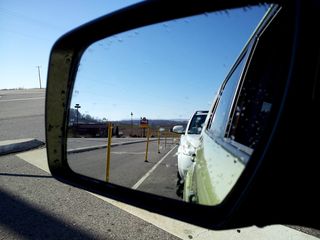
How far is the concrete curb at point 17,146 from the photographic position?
11384 millimetres

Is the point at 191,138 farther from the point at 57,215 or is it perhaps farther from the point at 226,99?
the point at 57,215

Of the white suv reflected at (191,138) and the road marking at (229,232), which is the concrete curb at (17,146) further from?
the white suv reflected at (191,138)

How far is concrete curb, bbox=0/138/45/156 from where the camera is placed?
37.4 ft

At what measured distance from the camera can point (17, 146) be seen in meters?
12.2

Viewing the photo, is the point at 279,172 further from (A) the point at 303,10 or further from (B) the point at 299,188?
(A) the point at 303,10

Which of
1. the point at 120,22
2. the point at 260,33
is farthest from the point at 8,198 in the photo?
the point at 260,33

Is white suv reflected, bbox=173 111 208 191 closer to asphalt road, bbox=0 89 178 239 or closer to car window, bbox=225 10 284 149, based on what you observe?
car window, bbox=225 10 284 149

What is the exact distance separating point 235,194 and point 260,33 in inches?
26.3

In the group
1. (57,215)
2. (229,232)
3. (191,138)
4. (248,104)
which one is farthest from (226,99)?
(57,215)

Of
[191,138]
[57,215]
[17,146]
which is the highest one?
[191,138]

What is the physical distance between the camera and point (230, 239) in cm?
439

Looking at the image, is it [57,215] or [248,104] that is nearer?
[248,104]

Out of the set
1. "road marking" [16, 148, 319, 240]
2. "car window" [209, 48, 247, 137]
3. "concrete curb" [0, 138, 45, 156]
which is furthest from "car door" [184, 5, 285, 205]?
"concrete curb" [0, 138, 45, 156]

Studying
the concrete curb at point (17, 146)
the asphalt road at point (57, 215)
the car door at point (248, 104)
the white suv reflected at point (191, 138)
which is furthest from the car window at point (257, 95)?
the concrete curb at point (17, 146)
